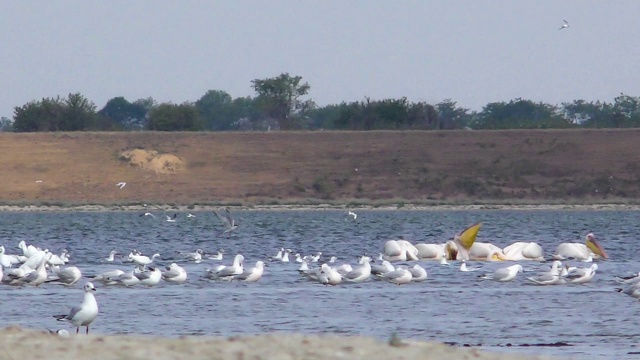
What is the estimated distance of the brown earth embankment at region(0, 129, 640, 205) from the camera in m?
83.6

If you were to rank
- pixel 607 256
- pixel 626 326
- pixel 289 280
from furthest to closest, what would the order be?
pixel 607 256 < pixel 289 280 < pixel 626 326

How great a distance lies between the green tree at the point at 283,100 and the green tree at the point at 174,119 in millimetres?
11377

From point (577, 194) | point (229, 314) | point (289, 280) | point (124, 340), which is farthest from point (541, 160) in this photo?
point (124, 340)

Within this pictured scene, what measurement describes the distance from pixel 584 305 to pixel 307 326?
4.91 metres

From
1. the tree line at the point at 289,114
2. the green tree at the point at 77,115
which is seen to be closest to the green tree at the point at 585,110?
the tree line at the point at 289,114

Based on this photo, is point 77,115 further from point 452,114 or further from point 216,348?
point 216,348

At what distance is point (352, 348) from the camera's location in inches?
424

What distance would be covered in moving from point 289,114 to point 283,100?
4.89 feet

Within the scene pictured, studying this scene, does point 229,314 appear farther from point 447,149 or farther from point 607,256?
point 447,149

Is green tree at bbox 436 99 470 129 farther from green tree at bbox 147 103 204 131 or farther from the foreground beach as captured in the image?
the foreground beach

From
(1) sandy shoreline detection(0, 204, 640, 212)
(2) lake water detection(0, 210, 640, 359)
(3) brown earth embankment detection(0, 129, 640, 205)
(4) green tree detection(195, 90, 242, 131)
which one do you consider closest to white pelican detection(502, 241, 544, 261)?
(2) lake water detection(0, 210, 640, 359)

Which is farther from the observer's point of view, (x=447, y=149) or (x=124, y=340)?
(x=447, y=149)

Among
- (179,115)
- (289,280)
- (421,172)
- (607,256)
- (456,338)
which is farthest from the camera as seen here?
(179,115)

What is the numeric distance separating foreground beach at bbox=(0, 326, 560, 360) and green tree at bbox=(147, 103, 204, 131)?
100574 millimetres
